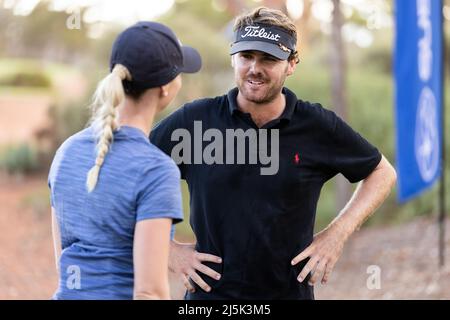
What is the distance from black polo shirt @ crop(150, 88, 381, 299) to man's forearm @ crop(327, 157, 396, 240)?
0.12 meters

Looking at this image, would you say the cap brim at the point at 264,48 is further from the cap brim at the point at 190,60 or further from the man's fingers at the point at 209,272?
the man's fingers at the point at 209,272

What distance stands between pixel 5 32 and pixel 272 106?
14.7 meters

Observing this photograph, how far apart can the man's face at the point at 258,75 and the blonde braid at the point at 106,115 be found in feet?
3.02

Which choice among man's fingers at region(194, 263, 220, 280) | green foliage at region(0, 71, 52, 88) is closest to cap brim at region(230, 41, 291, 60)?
man's fingers at region(194, 263, 220, 280)

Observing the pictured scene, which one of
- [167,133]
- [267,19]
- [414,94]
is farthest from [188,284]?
[414,94]

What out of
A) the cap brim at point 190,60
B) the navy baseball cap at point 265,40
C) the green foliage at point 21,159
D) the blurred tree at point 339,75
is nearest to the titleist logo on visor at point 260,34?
the navy baseball cap at point 265,40

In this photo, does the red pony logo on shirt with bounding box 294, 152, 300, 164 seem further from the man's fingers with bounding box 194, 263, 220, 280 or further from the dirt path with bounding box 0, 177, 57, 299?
the dirt path with bounding box 0, 177, 57, 299

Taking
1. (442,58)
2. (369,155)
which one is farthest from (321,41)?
(369,155)

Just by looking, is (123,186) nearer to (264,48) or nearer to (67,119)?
(264,48)

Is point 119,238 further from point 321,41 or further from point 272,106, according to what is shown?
point 321,41

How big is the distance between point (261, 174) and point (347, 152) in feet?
1.28

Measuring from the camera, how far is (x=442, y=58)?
27.5 feet

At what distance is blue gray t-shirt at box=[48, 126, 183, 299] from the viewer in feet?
7.91

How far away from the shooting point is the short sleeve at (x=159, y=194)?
7.80 feet
